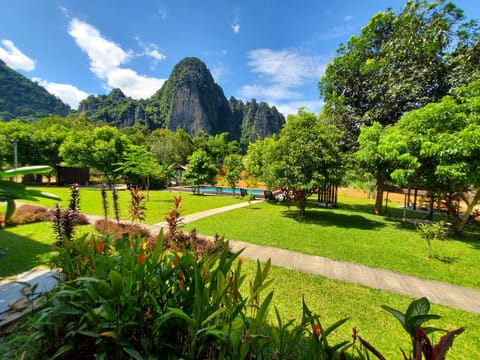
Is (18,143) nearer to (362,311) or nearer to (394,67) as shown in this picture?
(362,311)

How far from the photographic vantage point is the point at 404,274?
455 centimetres

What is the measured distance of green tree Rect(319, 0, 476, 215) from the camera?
10.8 meters

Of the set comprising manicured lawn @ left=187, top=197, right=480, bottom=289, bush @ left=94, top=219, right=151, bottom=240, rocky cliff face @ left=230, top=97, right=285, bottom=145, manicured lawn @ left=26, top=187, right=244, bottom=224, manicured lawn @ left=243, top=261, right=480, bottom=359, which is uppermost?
rocky cliff face @ left=230, top=97, right=285, bottom=145

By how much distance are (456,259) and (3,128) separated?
36.7 m

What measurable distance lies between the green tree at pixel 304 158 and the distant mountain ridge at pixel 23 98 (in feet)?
292

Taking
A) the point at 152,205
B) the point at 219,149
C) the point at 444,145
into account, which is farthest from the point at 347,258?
the point at 219,149

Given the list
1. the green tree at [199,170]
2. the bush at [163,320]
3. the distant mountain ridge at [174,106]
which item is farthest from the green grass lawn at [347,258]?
the distant mountain ridge at [174,106]

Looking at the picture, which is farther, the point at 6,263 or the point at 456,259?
the point at 456,259

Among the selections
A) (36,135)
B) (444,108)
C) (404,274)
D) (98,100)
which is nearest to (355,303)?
(404,274)

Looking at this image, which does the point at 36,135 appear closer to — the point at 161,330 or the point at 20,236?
the point at 20,236

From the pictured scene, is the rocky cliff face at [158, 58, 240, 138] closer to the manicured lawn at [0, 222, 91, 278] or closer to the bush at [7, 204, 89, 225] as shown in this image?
the bush at [7, 204, 89, 225]

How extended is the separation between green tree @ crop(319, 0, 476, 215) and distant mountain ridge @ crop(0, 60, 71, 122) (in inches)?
3540

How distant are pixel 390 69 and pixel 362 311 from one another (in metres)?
14.1

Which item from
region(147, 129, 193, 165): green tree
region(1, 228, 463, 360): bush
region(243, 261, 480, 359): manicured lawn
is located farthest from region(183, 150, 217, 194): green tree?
region(1, 228, 463, 360): bush
